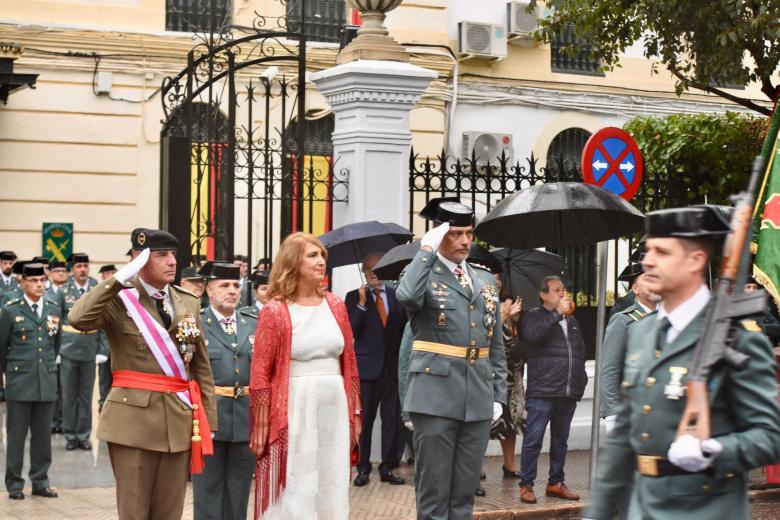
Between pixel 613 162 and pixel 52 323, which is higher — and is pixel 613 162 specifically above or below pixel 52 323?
above

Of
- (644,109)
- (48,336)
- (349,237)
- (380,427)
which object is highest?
(644,109)

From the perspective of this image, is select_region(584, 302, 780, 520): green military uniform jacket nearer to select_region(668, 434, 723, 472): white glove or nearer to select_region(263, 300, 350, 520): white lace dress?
select_region(668, 434, 723, 472): white glove

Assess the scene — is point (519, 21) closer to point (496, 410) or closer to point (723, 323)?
point (496, 410)

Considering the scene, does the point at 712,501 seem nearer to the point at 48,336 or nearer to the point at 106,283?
the point at 106,283

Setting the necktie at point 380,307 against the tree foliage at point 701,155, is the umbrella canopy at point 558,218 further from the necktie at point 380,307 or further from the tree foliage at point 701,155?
the tree foliage at point 701,155

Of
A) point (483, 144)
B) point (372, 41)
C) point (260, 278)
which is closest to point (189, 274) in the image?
point (260, 278)

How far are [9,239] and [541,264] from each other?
9929mm

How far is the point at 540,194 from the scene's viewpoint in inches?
384

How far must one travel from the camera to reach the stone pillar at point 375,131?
11.5 m

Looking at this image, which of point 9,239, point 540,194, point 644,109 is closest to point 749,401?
point 540,194

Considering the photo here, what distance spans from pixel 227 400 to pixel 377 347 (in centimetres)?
300

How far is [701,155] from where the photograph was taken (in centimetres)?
1354

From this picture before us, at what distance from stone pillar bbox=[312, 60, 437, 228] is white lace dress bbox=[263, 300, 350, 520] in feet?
13.2

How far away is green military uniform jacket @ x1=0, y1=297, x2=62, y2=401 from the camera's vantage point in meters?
10.8
